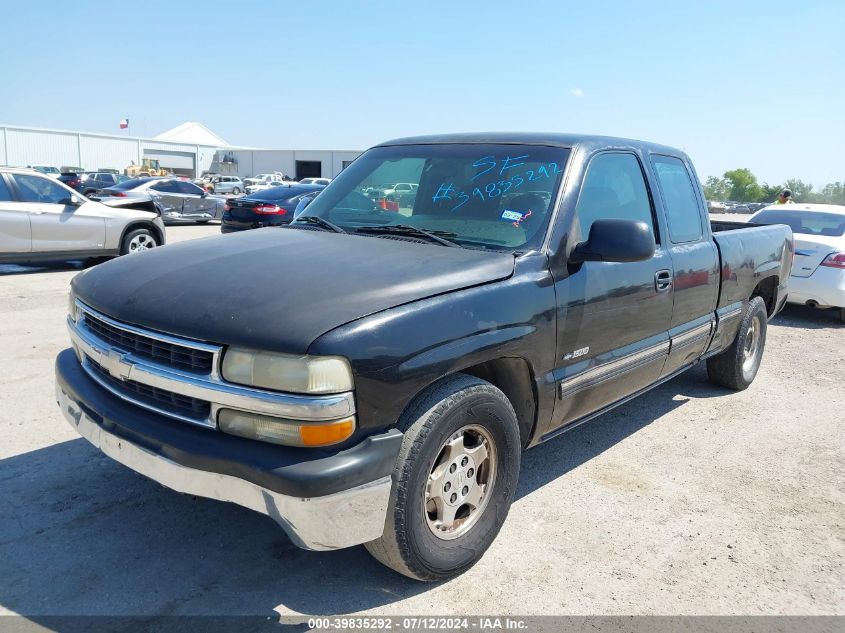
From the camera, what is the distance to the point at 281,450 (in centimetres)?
236

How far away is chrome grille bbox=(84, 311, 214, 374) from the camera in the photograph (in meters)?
2.48

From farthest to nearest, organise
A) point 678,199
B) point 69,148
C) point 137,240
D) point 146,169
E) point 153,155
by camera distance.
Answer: point 153,155
point 69,148
point 146,169
point 137,240
point 678,199

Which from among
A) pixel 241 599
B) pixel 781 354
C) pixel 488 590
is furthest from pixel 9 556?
pixel 781 354

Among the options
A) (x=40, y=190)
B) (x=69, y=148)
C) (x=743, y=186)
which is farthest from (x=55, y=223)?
(x=743, y=186)

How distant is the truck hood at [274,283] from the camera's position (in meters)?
2.42

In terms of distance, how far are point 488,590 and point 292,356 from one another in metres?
1.35

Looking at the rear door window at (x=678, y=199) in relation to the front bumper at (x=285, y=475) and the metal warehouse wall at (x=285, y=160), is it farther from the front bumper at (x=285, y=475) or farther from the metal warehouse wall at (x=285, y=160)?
the metal warehouse wall at (x=285, y=160)

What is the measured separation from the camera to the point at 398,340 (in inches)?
97.1

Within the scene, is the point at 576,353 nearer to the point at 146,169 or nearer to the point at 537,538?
the point at 537,538

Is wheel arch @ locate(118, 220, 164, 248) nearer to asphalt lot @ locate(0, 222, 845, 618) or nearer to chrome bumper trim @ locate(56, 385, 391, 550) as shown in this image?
asphalt lot @ locate(0, 222, 845, 618)

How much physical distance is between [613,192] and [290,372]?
239 cm

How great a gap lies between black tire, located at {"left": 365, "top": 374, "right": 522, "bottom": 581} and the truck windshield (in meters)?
0.86

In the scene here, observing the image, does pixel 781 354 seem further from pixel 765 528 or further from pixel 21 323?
pixel 21 323

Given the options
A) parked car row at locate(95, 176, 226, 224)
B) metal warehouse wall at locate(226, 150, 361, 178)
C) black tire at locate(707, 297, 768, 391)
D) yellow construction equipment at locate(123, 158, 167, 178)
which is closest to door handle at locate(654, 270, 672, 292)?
black tire at locate(707, 297, 768, 391)
